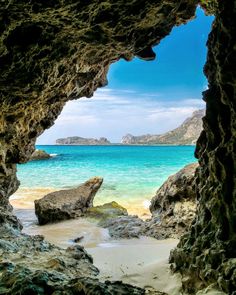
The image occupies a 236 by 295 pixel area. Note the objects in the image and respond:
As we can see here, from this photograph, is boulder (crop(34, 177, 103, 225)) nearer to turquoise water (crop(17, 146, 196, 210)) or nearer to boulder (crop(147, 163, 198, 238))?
boulder (crop(147, 163, 198, 238))

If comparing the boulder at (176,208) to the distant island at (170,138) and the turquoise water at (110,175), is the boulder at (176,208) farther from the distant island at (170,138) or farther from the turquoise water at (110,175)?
the distant island at (170,138)

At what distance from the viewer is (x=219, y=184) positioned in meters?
4.01

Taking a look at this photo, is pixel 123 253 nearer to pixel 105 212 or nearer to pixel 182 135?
pixel 105 212

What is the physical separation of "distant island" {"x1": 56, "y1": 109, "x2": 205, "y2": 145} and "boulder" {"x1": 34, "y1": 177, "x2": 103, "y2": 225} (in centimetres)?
9165

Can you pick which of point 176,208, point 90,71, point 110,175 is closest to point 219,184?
point 90,71

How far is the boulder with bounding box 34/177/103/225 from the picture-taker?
419 inches

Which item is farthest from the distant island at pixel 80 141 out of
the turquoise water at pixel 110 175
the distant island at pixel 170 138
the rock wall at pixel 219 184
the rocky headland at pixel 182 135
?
the rock wall at pixel 219 184

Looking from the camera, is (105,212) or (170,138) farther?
(170,138)

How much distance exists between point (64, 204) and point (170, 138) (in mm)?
137542

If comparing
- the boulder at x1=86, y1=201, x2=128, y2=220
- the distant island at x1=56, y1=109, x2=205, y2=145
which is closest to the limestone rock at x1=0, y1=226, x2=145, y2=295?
the boulder at x1=86, y1=201, x2=128, y2=220

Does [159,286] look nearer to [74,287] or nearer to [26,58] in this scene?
[74,287]

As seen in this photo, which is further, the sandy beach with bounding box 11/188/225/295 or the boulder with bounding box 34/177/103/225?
the boulder with bounding box 34/177/103/225

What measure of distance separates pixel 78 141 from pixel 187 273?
173 meters

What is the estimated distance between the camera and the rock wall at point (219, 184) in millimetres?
3621
